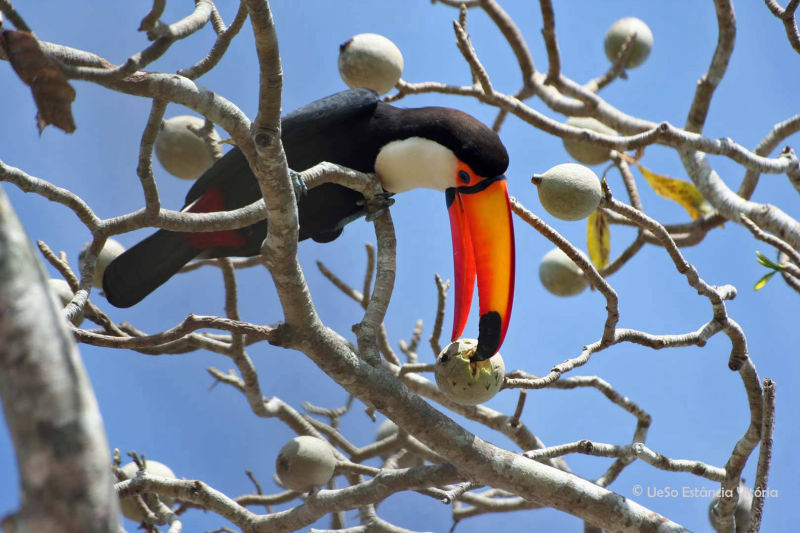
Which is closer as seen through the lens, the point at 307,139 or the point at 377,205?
the point at 377,205

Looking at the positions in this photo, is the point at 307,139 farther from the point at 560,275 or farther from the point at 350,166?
the point at 560,275

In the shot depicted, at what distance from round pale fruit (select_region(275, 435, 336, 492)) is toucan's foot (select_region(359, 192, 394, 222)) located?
1084 mm

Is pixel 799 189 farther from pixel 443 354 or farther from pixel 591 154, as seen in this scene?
pixel 443 354

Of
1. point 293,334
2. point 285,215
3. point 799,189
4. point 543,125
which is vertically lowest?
point 293,334

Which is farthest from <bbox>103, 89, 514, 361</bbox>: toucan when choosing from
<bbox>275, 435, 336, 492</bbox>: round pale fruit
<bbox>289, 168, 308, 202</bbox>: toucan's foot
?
<bbox>275, 435, 336, 492</bbox>: round pale fruit

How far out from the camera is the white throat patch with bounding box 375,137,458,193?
4465 mm

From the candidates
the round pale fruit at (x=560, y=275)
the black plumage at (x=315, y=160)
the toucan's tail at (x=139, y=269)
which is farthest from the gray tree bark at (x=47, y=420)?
the round pale fruit at (x=560, y=275)

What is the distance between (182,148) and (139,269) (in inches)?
38.2

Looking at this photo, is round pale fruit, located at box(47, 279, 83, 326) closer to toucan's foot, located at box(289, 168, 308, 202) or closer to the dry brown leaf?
toucan's foot, located at box(289, 168, 308, 202)

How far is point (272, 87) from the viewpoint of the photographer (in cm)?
277

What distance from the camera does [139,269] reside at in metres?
4.56

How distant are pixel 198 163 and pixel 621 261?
2.64 meters

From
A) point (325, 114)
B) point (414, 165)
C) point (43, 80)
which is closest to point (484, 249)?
point (414, 165)

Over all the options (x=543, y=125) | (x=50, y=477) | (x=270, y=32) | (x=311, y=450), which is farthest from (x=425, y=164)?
(x=50, y=477)
